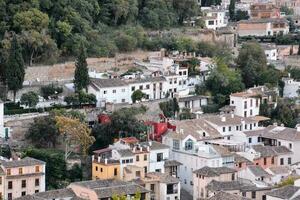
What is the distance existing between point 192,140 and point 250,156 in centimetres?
186

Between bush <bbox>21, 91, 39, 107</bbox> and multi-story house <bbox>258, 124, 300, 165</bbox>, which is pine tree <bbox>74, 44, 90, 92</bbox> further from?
multi-story house <bbox>258, 124, 300, 165</bbox>

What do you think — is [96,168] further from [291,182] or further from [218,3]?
[218,3]

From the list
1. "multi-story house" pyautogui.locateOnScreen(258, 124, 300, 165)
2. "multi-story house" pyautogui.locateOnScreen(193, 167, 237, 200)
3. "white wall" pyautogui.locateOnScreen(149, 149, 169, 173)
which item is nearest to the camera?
"multi-story house" pyautogui.locateOnScreen(193, 167, 237, 200)

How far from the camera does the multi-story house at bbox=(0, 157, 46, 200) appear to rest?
96.4ft

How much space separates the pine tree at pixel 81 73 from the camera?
36031 millimetres

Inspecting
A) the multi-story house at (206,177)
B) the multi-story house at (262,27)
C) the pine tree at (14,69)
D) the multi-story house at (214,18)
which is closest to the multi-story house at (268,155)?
the multi-story house at (206,177)

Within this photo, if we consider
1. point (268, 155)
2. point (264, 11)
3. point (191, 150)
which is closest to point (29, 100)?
point (191, 150)

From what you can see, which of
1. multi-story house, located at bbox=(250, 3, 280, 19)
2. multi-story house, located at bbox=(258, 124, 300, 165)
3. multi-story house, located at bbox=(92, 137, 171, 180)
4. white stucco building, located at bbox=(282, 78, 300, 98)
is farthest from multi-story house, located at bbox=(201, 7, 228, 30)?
multi-story house, located at bbox=(92, 137, 171, 180)

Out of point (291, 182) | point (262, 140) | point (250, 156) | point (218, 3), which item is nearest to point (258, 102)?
point (262, 140)

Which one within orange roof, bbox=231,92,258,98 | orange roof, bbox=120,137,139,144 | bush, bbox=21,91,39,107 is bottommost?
orange roof, bbox=120,137,139,144

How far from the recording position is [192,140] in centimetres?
3319

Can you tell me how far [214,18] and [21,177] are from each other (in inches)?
857

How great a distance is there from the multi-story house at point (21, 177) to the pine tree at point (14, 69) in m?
5.43

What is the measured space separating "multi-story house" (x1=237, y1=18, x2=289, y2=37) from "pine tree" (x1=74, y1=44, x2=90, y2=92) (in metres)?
16.1
